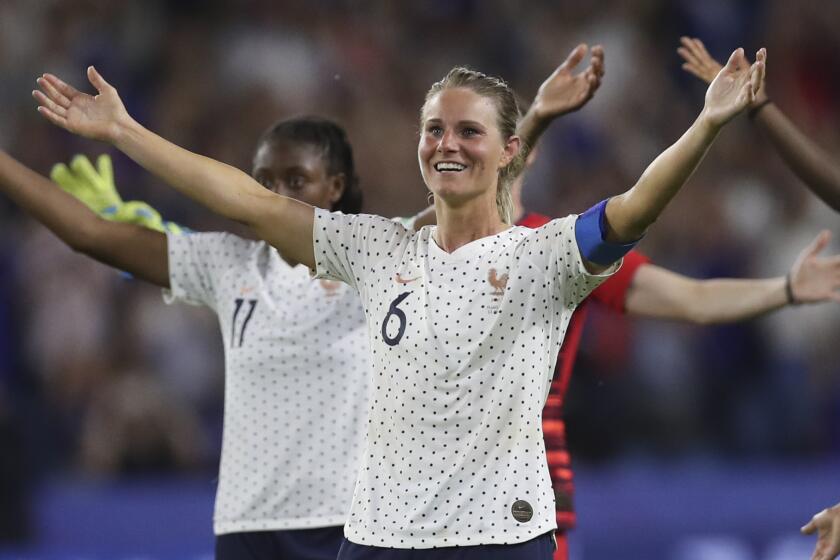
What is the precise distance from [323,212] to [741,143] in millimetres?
6474

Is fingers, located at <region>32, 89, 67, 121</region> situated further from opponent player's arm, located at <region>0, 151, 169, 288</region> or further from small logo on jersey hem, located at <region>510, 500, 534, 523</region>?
small logo on jersey hem, located at <region>510, 500, 534, 523</region>

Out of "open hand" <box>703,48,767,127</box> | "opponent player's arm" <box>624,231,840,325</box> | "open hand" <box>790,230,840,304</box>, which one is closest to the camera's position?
"open hand" <box>703,48,767,127</box>

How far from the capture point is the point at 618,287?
440 cm

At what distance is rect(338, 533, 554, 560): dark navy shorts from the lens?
3166mm

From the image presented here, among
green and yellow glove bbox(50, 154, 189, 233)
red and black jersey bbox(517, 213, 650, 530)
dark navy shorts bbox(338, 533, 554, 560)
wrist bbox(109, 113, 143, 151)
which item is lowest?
dark navy shorts bbox(338, 533, 554, 560)

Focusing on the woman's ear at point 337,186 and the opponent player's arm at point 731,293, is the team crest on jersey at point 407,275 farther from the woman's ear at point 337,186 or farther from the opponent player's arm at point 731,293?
the opponent player's arm at point 731,293

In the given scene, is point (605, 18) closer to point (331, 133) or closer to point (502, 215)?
point (331, 133)

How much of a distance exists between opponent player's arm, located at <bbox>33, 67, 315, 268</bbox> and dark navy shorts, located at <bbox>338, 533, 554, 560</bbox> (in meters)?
0.75

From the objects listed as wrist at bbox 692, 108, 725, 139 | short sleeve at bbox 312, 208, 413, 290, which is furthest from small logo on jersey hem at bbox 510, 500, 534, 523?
wrist at bbox 692, 108, 725, 139

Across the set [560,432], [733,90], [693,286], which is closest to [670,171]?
[733,90]

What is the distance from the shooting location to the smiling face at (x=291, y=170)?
13.9 ft

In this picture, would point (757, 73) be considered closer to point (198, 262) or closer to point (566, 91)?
point (566, 91)

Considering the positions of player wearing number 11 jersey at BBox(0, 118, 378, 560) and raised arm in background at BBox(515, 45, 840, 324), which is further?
raised arm in background at BBox(515, 45, 840, 324)

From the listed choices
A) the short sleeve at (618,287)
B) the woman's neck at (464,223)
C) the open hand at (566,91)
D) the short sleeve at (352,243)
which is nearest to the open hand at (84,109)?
the short sleeve at (352,243)
